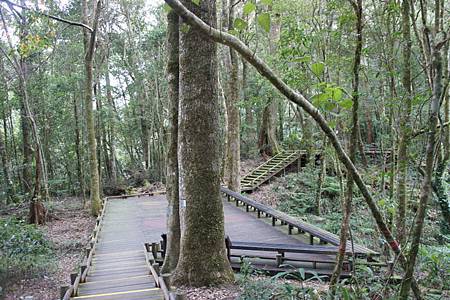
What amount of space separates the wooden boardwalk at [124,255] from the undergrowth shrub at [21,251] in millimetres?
1522

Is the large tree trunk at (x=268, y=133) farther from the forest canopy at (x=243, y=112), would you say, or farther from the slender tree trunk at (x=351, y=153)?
the slender tree trunk at (x=351, y=153)

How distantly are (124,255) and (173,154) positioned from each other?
3.47 m

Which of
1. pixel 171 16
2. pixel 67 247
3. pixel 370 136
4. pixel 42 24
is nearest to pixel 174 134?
pixel 171 16

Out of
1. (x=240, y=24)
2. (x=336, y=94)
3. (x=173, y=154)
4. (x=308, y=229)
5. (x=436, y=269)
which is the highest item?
(x=240, y=24)

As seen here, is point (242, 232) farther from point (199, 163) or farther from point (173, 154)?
point (199, 163)

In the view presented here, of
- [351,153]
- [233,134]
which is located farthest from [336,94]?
[233,134]

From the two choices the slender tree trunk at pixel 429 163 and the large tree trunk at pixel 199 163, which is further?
the large tree trunk at pixel 199 163

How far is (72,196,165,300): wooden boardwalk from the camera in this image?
19.3 feet

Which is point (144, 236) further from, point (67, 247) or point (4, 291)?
point (4, 291)

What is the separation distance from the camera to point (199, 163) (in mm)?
5992

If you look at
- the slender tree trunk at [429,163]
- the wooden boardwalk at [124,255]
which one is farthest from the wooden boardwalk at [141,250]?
the slender tree trunk at [429,163]

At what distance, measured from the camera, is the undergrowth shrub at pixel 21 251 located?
8727 mm

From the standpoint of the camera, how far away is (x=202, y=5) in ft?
19.2

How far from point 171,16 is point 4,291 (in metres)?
6.40
